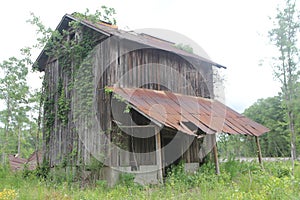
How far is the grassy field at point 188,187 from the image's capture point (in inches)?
273

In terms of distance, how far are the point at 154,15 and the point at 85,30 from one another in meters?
5.00

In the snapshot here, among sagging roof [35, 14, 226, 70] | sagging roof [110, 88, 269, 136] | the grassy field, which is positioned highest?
sagging roof [35, 14, 226, 70]

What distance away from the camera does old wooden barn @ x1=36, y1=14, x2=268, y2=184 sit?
1118 centimetres

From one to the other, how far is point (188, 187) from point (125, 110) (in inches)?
126

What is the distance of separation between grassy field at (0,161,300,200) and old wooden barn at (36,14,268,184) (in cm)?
93

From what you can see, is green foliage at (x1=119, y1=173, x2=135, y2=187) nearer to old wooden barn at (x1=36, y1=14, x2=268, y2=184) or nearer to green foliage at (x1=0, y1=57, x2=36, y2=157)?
old wooden barn at (x1=36, y1=14, x2=268, y2=184)

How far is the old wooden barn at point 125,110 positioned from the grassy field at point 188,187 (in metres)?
0.93

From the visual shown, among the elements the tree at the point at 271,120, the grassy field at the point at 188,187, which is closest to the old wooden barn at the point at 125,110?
the grassy field at the point at 188,187

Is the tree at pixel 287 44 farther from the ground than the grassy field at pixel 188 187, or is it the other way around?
the tree at pixel 287 44

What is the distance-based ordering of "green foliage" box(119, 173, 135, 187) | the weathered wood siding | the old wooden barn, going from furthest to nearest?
the weathered wood siding, the old wooden barn, "green foliage" box(119, 173, 135, 187)

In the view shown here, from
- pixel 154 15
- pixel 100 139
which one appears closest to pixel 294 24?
pixel 154 15

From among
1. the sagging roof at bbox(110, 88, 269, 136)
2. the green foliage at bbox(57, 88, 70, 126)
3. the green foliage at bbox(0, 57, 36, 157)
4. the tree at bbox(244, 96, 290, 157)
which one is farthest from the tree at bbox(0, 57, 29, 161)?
the tree at bbox(244, 96, 290, 157)

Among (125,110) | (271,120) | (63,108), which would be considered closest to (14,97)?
(63,108)

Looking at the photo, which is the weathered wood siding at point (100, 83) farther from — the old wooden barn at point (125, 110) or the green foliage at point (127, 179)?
the green foliage at point (127, 179)
